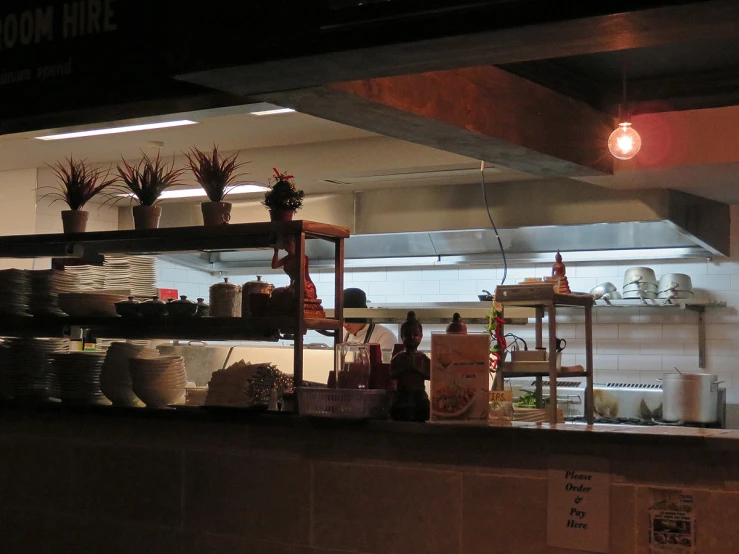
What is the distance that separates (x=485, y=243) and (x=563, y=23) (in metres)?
5.20

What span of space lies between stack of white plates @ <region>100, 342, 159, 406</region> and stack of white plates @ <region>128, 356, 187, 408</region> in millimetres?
100

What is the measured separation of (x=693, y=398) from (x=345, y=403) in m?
4.47

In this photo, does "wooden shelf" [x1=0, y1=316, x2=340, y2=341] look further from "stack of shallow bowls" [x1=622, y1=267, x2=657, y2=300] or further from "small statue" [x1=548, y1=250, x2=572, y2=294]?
"stack of shallow bowls" [x1=622, y1=267, x2=657, y2=300]

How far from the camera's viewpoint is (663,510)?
2.31 meters

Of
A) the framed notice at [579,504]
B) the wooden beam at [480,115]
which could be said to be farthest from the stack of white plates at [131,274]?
the framed notice at [579,504]

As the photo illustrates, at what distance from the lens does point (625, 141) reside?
13.0 ft

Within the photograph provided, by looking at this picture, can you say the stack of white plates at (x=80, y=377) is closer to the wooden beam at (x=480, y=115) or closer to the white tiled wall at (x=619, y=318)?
the wooden beam at (x=480, y=115)

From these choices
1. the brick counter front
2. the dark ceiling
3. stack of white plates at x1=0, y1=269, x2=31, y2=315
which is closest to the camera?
the brick counter front

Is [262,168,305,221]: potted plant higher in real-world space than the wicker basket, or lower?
higher

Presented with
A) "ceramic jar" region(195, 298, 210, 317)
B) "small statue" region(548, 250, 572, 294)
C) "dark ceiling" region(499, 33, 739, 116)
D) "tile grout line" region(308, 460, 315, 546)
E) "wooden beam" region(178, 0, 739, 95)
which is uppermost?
"dark ceiling" region(499, 33, 739, 116)

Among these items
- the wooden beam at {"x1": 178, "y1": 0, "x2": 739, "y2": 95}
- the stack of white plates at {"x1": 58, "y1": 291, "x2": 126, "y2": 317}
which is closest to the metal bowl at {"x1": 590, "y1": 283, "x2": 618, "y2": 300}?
the stack of white plates at {"x1": 58, "y1": 291, "x2": 126, "y2": 317}

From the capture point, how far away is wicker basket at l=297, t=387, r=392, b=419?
8.84ft

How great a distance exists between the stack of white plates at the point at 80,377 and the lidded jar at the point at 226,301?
495 millimetres

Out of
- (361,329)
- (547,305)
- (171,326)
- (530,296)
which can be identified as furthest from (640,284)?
(171,326)
